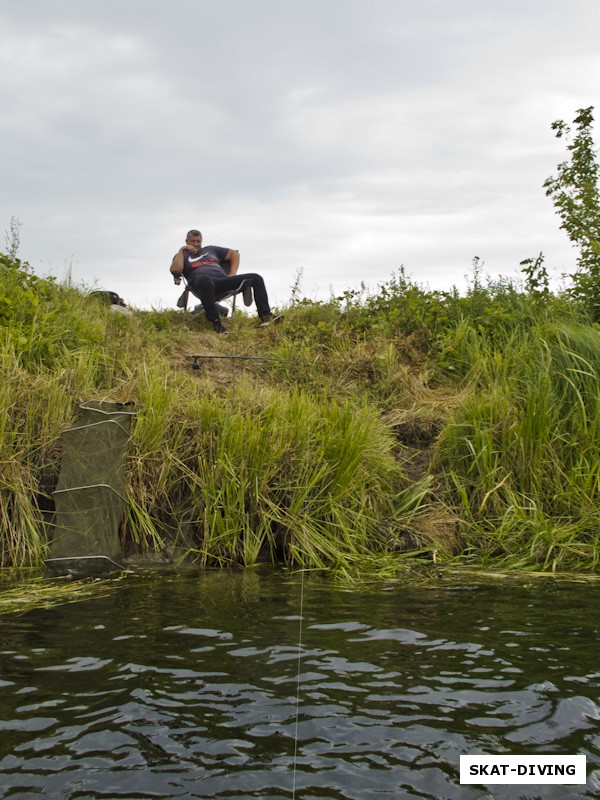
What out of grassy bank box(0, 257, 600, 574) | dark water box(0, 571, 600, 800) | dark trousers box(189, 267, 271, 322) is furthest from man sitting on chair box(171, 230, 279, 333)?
dark water box(0, 571, 600, 800)

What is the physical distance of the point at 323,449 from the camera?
20.6 ft

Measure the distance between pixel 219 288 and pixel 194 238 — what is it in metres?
1.04

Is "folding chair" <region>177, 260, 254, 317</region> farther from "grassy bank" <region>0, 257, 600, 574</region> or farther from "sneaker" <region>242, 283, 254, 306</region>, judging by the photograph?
"grassy bank" <region>0, 257, 600, 574</region>

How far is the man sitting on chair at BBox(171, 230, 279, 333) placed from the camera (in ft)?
34.3

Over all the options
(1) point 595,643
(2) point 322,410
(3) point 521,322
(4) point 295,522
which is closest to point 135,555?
(4) point 295,522

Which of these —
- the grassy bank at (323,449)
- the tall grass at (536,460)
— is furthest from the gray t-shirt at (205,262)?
the tall grass at (536,460)

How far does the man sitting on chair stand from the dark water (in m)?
6.39

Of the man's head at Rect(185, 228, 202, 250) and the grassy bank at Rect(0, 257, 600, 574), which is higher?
the man's head at Rect(185, 228, 202, 250)

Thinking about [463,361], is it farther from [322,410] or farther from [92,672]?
[92,672]

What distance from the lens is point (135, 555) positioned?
5910mm

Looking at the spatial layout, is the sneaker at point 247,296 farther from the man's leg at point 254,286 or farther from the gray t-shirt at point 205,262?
the gray t-shirt at point 205,262

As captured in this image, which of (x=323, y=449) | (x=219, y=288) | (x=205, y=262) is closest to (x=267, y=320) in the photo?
(x=219, y=288)

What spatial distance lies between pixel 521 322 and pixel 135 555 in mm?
5588

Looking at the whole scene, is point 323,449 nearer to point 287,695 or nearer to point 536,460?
point 536,460
